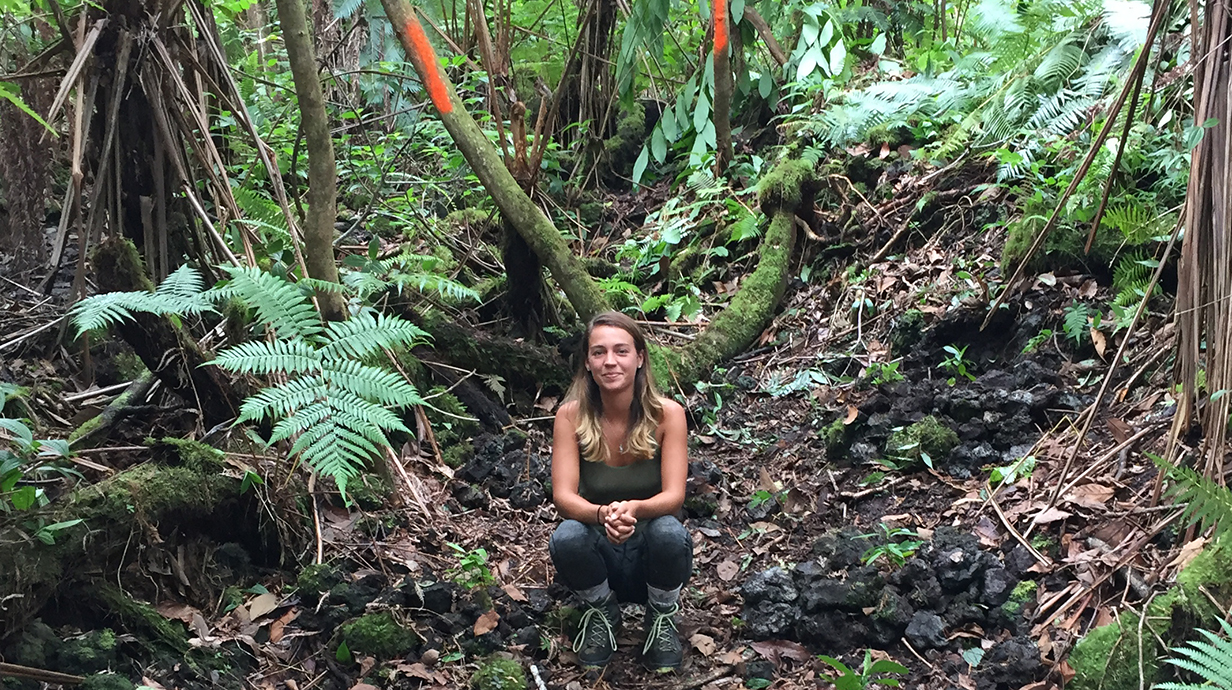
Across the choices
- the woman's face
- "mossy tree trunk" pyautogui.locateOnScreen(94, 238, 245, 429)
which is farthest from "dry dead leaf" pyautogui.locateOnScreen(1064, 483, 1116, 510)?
"mossy tree trunk" pyautogui.locateOnScreen(94, 238, 245, 429)

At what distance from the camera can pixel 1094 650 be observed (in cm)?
221

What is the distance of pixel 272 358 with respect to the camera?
2.51 m

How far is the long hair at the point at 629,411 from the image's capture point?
2.85m

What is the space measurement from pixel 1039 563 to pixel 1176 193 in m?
1.96

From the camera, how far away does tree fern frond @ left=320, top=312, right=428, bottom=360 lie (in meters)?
2.67

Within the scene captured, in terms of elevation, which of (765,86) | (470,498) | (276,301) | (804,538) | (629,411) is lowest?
(804,538)

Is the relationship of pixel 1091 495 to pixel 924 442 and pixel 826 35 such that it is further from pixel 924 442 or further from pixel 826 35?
pixel 826 35

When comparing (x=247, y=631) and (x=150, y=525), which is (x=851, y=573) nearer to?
(x=247, y=631)

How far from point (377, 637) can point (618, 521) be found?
2.59ft

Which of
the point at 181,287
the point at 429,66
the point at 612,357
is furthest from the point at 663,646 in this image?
the point at 429,66

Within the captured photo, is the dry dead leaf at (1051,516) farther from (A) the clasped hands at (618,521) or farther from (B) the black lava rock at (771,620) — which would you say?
(A) the clasped hands at (618,521)

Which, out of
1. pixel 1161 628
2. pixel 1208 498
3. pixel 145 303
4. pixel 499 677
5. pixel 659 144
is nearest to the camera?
pixel 1208 498

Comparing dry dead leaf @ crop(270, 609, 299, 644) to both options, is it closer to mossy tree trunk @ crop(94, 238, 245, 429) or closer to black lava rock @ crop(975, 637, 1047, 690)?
mossy tree trunk @ crop(94, 238, 245, 429)

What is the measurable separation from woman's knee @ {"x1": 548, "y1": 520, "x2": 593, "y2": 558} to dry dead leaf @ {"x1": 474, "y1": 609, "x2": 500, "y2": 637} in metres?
0.29
